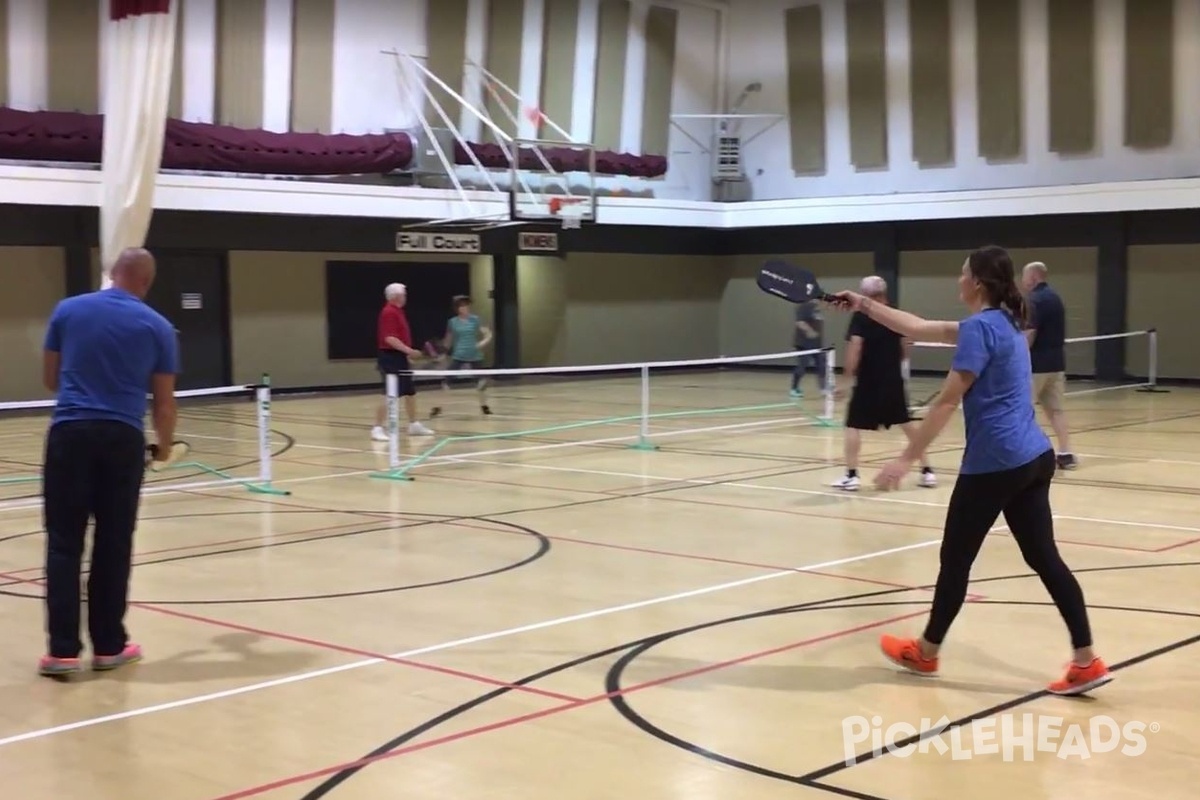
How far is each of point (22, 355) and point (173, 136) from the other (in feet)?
14.2

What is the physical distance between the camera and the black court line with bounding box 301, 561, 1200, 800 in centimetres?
495

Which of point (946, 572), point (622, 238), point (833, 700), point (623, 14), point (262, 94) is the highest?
point (623, 14)

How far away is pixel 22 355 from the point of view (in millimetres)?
22750

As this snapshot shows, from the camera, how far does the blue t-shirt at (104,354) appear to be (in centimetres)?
630

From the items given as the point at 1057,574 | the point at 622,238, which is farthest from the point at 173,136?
the point at 1057,574

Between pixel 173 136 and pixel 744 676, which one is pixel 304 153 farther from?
pixel 744 676

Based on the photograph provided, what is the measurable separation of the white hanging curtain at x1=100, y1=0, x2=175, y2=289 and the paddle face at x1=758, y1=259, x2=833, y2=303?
15.3 metres

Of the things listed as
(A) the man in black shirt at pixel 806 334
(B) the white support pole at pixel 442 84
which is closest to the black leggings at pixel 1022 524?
(A) the man in black shirt at pixel 806 334

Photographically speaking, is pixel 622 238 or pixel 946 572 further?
pixel 622 238

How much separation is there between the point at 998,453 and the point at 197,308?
20964 mm

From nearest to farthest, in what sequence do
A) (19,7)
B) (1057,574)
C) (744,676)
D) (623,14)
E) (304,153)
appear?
(1057,574), (744,676), (19,7), (304,153), (623,14)

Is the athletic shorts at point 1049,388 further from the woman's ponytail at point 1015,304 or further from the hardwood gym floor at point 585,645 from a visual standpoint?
the woman's ponytail at point 1015,304

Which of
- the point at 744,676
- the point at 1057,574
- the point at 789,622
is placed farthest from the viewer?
the point at 789,622
